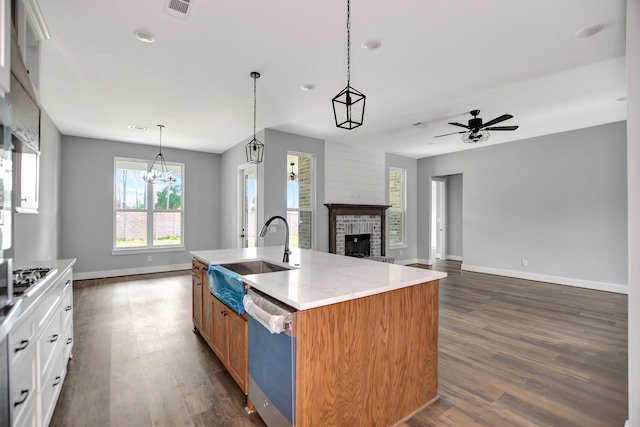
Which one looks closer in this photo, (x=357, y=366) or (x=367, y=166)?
(x=357, y=366)

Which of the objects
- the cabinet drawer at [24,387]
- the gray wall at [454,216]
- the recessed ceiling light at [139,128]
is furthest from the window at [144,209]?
the gray wall at [454,216]

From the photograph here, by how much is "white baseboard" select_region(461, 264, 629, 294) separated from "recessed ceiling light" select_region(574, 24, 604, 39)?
176 inches

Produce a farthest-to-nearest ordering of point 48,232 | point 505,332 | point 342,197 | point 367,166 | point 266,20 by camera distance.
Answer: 1. point 367,166
2. point 342,197
3. point 48,232
4. point 505,332
5. point 266,20

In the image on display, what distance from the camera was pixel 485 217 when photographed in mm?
6727

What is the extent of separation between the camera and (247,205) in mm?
6289

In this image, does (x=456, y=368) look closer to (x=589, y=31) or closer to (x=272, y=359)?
(x=272, y=359)

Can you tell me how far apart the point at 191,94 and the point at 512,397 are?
4.43 metres

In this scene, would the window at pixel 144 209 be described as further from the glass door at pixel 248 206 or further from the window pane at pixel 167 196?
the glass door at pixel 248 206

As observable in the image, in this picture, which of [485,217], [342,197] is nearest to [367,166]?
[342,197]

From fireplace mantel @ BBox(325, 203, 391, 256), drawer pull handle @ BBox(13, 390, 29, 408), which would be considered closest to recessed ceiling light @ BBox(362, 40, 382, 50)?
drawer pull handle @ BBox(13, 390, 29, 408)

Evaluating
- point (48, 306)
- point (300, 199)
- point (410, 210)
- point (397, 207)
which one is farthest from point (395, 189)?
point (48, 306)

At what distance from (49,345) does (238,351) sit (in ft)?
3.69

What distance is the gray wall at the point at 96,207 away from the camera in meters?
5.86

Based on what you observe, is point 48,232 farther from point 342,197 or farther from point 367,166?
point 367,166
